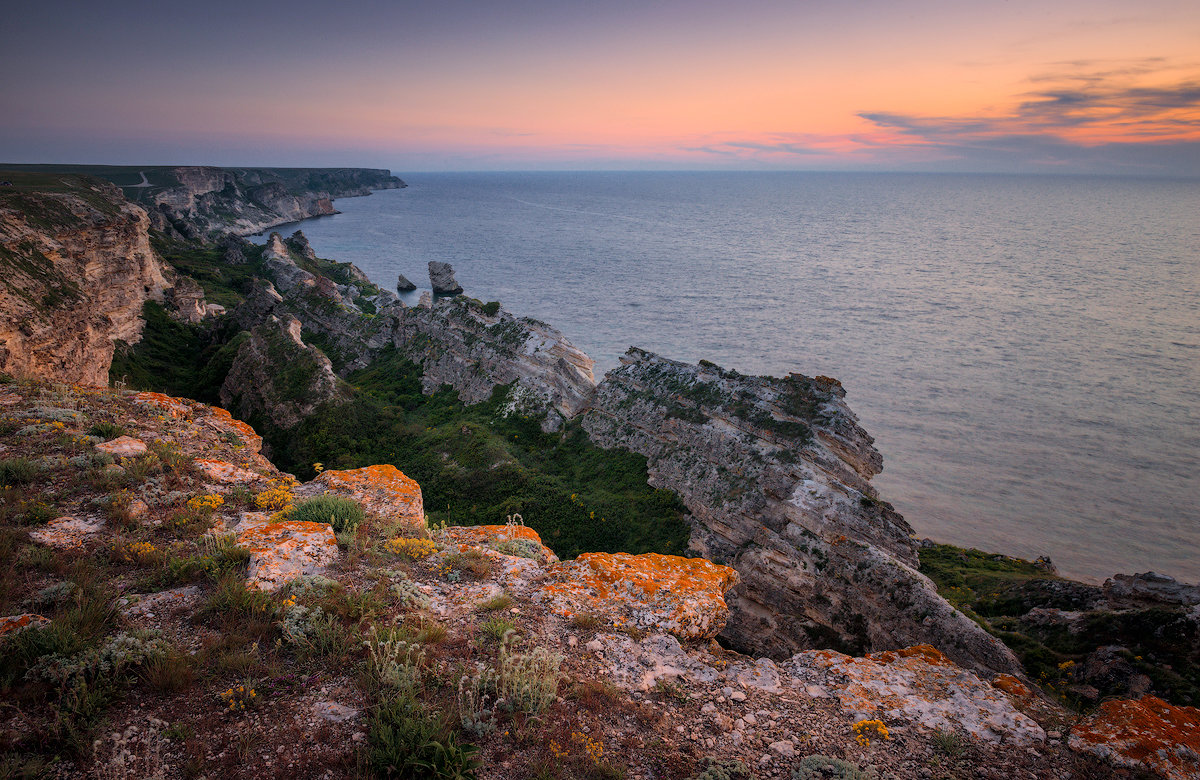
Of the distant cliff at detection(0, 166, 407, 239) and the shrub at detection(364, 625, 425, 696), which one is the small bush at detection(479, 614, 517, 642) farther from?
the distant cliff at detection(0, 166, 407, 239)

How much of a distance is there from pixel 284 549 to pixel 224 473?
→ 365 cm

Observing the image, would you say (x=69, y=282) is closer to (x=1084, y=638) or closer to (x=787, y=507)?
(x=787, y=507)

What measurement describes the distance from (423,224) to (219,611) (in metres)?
158

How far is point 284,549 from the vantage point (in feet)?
24.6

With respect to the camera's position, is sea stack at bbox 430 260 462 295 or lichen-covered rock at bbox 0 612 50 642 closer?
lichen-covered rock at bbox 0 612 50 642

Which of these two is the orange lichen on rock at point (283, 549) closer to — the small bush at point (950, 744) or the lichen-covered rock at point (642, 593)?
the lichen-covered rock at point (642, 593)

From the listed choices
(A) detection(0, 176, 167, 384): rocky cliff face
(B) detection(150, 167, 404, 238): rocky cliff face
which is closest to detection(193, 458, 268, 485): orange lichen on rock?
(A) detection(0, 176, 167, 384): rocky cliff face

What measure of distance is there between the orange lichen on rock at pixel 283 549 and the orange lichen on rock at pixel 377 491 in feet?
5.35

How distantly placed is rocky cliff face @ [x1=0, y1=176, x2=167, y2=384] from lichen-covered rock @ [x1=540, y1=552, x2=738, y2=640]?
27.2 m

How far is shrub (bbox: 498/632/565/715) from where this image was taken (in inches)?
220

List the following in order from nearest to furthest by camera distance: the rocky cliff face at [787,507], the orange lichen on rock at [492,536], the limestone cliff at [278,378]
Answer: the orange lichen on rock at [492,536] → the rocky cliff face at [787,507] → the limestone cliff at [278,378]

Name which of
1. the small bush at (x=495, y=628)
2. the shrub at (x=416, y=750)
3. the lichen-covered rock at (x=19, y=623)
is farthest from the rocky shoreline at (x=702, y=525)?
the shrub at (x=416, y=750)

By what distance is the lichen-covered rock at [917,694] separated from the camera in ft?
23.0

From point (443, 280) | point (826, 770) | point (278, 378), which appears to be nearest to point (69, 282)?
point (278, 378)
